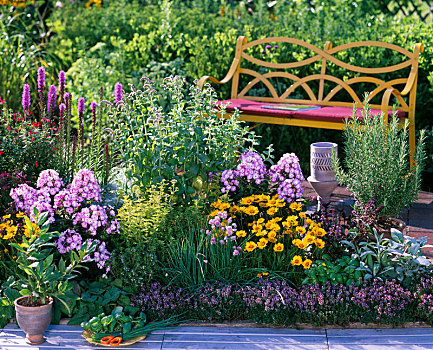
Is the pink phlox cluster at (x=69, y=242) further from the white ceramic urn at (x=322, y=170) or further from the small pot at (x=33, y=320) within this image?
the white ceramic urn at (x=322, y=170)

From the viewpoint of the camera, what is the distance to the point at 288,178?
4230mm

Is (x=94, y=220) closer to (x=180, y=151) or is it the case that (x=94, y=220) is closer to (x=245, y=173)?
(x=180, y=151)

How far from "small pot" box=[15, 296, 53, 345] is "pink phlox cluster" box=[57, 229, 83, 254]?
0.35 m

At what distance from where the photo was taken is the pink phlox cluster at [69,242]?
3.64 metres

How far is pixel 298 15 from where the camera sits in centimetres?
770

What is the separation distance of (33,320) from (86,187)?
849 mm

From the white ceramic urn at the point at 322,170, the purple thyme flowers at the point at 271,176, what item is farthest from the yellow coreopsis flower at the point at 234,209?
the white ceramic urn at the point at 322,170

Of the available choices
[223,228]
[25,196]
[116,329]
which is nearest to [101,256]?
[116,329]

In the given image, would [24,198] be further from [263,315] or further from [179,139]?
[263,315]

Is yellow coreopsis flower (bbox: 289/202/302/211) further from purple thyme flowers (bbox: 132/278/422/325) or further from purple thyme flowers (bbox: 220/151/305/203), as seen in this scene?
purple thyme flowers (bbox: 132/278/422/325)

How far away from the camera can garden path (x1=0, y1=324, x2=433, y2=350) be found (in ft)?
10.8

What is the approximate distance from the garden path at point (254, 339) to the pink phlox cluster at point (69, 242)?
427mm

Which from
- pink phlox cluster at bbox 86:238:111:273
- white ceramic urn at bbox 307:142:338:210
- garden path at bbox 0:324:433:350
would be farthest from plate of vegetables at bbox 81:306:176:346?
white ceramic urn at bbox 307:142:338:210

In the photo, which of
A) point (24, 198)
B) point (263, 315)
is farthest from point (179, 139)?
point (263, 315)
